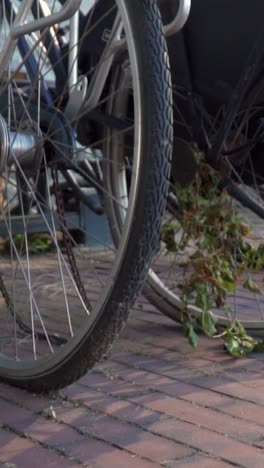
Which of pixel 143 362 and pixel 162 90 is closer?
pixel 162 90

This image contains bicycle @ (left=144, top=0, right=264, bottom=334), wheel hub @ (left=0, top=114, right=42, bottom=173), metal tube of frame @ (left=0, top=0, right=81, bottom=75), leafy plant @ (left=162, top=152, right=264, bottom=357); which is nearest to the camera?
metal tube of frame @ (left=0, top=0, right=81, bottom=75)

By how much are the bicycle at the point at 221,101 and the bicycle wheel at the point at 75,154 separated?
7.5 inches

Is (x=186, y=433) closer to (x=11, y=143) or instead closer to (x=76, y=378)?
(x=76, y=378)

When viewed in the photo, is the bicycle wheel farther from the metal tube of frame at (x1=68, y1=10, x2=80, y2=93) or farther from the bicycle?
the bicycle

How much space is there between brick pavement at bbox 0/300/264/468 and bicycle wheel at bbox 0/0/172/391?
0.13m

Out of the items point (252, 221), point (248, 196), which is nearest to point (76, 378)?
point (248, 196)

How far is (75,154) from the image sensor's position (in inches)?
130

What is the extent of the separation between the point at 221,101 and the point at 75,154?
0.51 m

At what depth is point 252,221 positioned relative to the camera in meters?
3.72

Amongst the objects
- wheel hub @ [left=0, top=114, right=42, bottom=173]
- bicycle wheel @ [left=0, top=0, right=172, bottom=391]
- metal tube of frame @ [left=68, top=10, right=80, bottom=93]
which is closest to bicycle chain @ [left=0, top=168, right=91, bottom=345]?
bicycle wheel @ [left=0, top=0, right=172, bottom=391]

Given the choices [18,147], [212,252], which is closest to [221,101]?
[212,252]

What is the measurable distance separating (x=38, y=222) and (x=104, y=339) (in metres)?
2.12

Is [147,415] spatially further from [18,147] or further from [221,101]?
[221,101]

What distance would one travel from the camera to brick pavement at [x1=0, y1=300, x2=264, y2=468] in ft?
8.25
